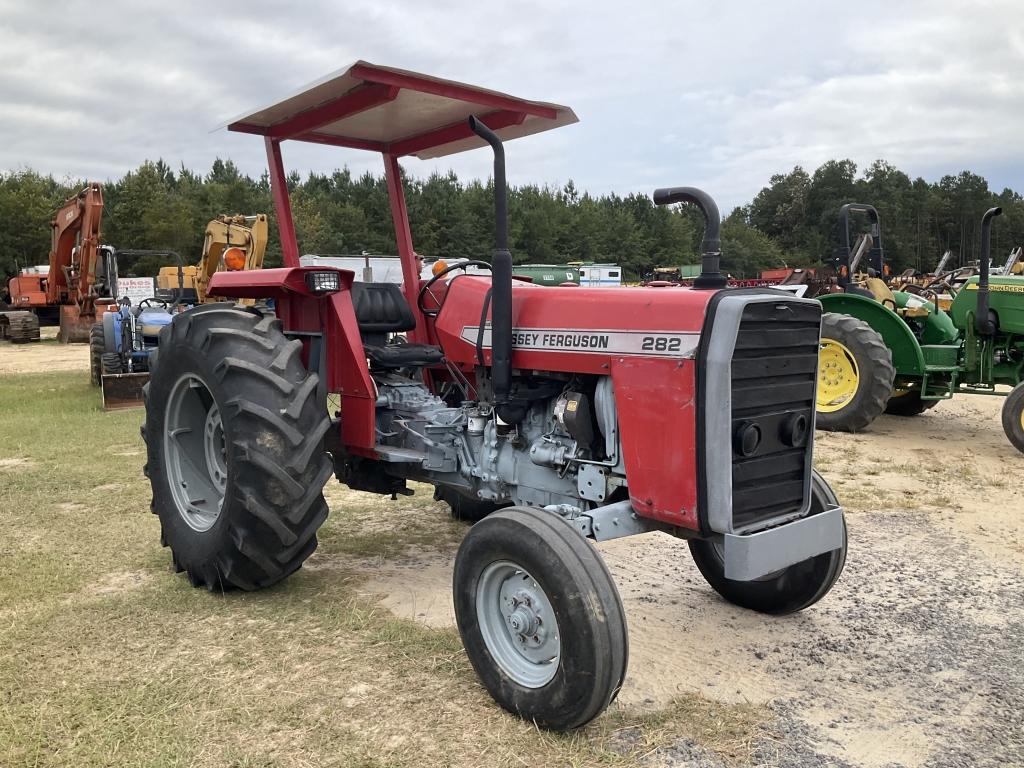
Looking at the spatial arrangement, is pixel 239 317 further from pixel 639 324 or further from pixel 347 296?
pixel 639 324

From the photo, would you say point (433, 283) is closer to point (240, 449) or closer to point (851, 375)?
point (240, 449)

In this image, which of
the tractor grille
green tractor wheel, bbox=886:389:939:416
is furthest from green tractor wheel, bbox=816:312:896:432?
the tractor grille

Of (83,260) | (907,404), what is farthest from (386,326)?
(83,260)

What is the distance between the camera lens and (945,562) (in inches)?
170

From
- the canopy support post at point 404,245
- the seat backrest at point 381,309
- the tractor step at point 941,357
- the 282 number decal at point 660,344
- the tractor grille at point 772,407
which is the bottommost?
the tractor step at point 941,357

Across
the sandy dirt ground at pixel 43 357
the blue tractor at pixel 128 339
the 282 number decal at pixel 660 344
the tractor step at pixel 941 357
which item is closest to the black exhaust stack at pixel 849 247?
the tractor step at pixel 941 357

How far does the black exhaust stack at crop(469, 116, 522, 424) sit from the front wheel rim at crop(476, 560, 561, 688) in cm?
82

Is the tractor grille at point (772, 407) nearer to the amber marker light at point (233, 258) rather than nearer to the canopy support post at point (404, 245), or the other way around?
the canopy support post at point (404, 245)

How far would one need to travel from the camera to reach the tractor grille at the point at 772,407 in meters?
2.78

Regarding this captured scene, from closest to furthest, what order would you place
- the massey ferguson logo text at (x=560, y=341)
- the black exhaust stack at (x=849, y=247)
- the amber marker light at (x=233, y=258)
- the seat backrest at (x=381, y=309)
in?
the massey ferguson logo text at (x=560, y=341) → the seat backrest at (x=381, y=309) → the black exhaust stack at (x=849, y=247) → the amber marker light at (x=233, y=258)

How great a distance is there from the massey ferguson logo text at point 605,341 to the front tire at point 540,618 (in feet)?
2.22

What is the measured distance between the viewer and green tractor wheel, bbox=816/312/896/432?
779cm

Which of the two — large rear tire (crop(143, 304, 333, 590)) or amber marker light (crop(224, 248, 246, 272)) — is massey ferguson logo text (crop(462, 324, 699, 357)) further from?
amber marker light (crop(224, 248, 246, 272))

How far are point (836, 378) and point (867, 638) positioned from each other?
536cm
